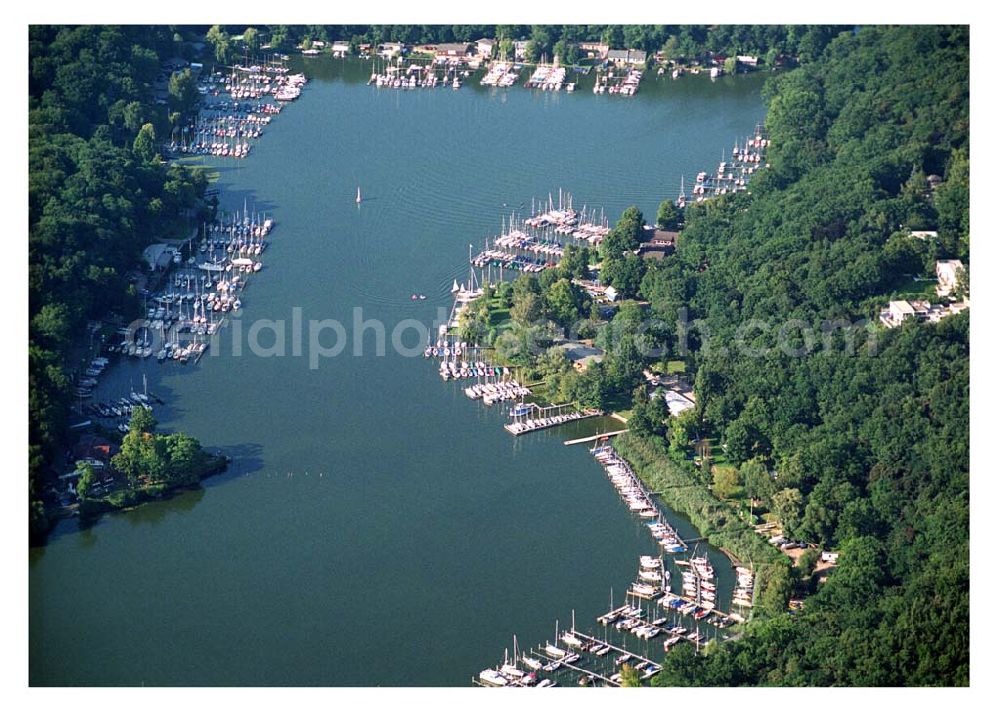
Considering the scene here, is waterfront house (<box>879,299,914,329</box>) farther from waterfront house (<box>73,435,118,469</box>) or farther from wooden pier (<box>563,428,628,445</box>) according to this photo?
waterfront house (<box>73,435,118,469</box>)

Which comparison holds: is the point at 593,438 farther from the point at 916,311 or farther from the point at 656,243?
the point at 656,243

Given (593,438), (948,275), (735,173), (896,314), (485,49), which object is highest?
(485,49)

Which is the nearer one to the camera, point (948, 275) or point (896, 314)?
point (896, 314)

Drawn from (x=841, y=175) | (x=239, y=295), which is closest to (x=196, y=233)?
(x=239, y=295)

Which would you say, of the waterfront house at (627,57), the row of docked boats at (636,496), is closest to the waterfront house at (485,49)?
the waterfront house at (627,57)

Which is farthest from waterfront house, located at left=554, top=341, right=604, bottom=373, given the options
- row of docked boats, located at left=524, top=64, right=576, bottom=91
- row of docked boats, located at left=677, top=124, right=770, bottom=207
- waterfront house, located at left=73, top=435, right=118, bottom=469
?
row of docked boats, located at left=524, top=64, right=576, bottom=91

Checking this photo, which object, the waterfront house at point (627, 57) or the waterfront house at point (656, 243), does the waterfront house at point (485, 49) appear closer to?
the waterfront house at point (627, 57)

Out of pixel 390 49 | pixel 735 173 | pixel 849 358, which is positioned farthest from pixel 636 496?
pixel 390 49
